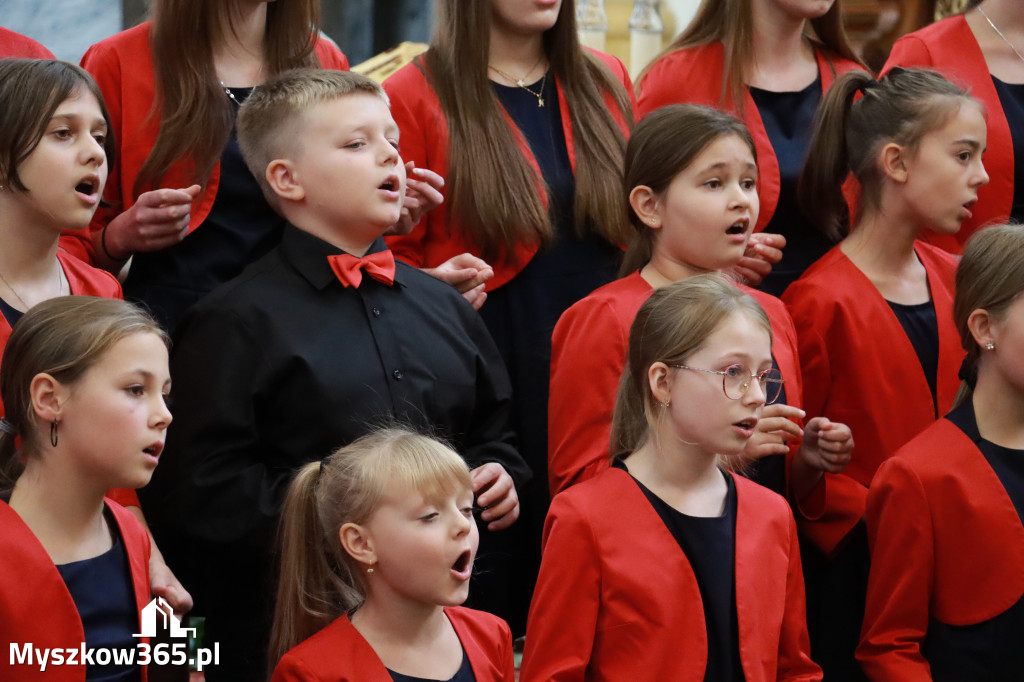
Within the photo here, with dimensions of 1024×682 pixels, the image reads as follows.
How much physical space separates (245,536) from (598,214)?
3.23 feet

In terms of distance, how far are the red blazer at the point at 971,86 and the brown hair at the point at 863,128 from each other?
0.16 meters

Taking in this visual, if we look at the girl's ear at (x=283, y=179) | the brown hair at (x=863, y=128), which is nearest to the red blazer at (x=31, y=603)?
the girl's ear at (x=283, y=179)

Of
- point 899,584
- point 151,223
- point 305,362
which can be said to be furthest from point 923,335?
point 151,223

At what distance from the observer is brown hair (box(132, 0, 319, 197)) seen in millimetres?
2447

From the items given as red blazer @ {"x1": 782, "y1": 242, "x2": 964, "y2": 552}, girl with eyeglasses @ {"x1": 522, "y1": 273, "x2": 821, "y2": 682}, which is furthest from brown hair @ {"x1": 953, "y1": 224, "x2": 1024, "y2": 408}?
girl with eyeglasses @ {"x1": 522, "y1": 273, "x2": 821, "y2": 682}

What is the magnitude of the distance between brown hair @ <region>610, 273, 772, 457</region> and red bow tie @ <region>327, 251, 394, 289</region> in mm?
448

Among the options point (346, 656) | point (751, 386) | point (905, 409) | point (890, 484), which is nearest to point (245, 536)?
point (346, 656)

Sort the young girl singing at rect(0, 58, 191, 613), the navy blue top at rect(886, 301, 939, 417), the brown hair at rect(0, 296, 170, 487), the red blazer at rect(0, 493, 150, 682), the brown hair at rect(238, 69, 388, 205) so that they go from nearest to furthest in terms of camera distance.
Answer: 1. the red blazer at rect(0, 493, 150, 682)
2. the brown hair at rect(0, 296, 170, 487)
3. the young girl singing at rect(0, 58, 191, 613)
4. the brown hair at rect(238, 69, 388, 205)
5. the navy blue top at rect(886, 301, 939, 417)

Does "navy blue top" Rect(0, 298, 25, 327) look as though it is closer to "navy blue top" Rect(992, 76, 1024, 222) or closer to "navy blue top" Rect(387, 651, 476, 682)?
"navy blue top" Rect(387, 651, 476, 682)

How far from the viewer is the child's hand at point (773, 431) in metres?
2.20

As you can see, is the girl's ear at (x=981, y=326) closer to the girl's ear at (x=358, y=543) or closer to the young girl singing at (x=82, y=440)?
the girl's ear at (x=358, y=543)

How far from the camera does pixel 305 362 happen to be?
215 cm

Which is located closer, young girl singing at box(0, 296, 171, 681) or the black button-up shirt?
young girl singing at box(0, 296, 171, 681)

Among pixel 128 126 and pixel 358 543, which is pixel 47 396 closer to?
pixel 358 543
